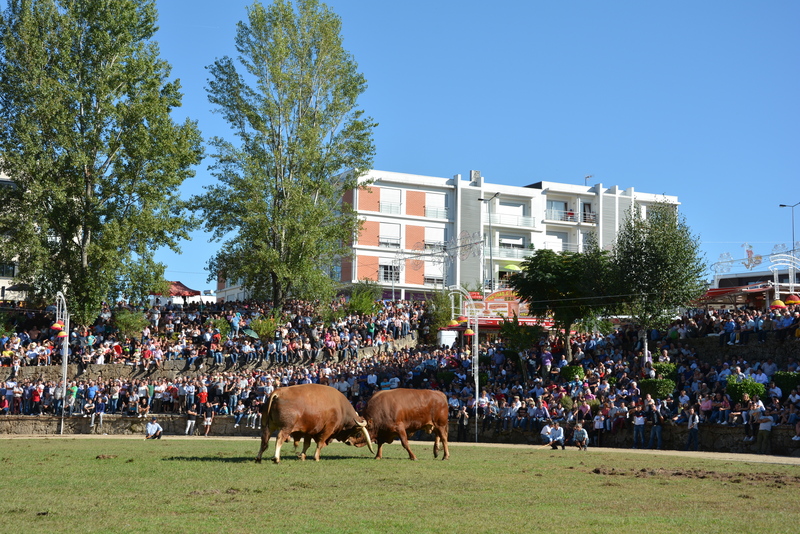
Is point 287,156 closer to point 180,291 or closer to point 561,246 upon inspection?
point 180,291

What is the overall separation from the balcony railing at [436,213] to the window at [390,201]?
313cm

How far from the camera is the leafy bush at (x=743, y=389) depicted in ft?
95.9

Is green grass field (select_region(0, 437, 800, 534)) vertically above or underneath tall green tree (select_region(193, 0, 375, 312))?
underneath

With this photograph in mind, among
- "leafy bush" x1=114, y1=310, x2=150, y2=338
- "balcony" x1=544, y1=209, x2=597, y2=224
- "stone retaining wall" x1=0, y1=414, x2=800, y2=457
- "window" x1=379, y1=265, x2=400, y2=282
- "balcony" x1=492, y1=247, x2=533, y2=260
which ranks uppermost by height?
"balcony" x1=544, y1=209, x2=597, y2=224

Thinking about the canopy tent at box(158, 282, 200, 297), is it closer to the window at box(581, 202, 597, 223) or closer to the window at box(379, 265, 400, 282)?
the window at box(379, 265, 400, 282)

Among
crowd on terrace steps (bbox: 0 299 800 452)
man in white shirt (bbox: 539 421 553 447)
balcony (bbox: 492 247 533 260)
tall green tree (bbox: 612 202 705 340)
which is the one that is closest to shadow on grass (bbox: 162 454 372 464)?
man in white shirt (bbox: 539 421 553 447)

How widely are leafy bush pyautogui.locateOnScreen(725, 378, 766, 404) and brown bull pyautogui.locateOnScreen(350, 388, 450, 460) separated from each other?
1232cm

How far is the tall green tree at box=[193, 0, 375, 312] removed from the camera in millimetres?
54281

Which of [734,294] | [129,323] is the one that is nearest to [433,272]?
[129,323]

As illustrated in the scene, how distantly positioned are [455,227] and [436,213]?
92.5 inches

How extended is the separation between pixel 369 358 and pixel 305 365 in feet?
11.6

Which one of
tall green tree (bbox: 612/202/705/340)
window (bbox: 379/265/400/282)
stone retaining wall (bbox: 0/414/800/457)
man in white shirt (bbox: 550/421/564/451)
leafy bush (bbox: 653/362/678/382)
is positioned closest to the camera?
stone retaining wall (bbox: 0/414/800/457)

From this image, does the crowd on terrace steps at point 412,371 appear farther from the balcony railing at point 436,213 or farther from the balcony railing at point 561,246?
the balcony railing at point 561,246

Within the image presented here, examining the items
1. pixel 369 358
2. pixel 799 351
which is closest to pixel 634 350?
pixel 799 351
